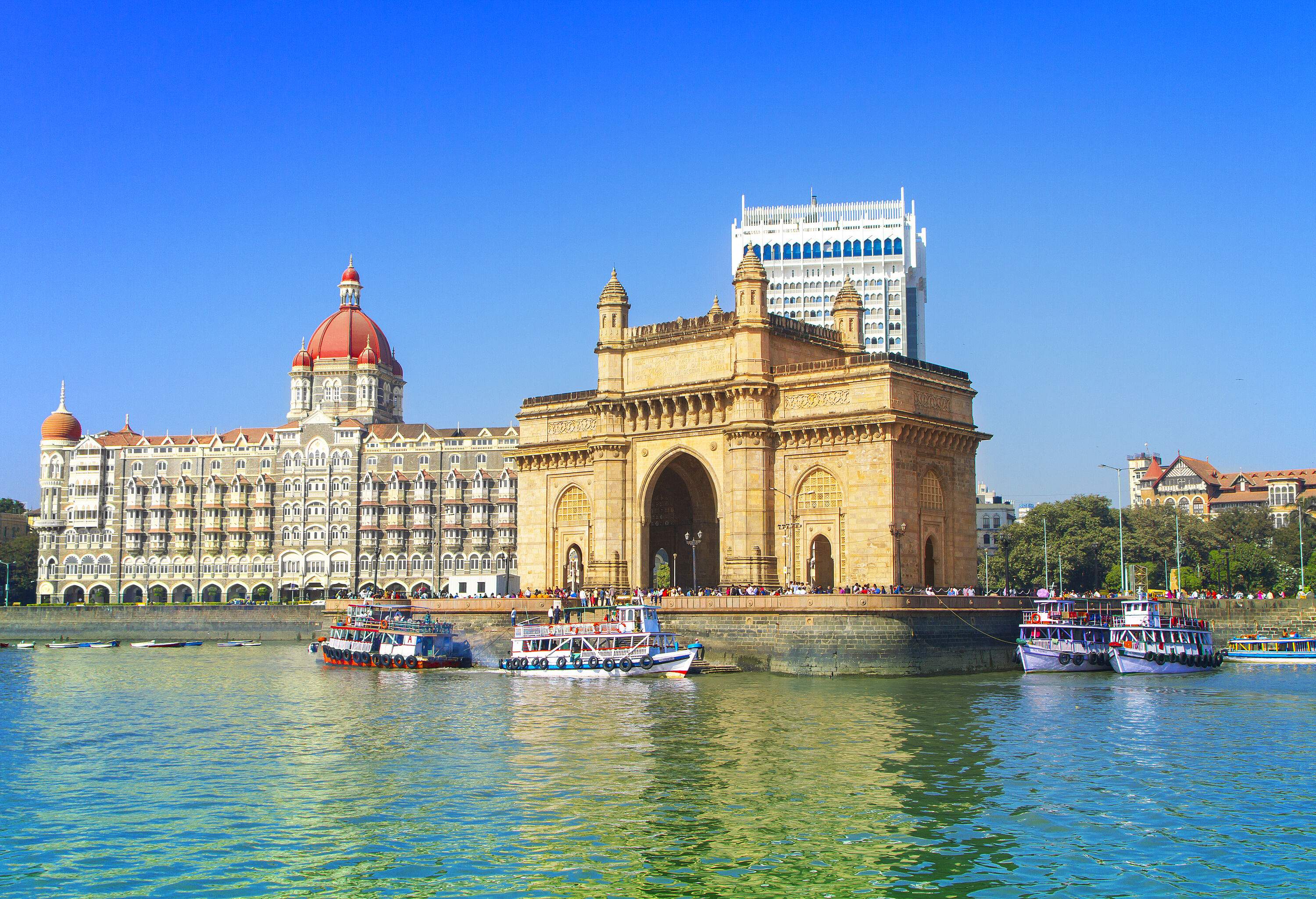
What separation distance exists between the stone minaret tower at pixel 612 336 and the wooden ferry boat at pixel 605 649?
12.9 metres

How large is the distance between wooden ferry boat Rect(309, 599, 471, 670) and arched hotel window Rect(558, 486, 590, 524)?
28.7 feet

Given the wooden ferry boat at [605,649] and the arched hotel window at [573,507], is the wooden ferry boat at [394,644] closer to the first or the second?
the wooden ferry boat at [605,649]

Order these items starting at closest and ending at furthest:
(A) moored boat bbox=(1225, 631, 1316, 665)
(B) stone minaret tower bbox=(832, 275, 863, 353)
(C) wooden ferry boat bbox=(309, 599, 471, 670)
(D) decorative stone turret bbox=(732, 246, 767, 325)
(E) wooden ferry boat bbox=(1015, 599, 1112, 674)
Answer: (E) wooden ferry boat bbox=(1015, 599, 1112, 674), (C) wooden ferry boat bbox=(309, 599, 471, 670), (D) decorative stone turret bbox=(732, 246, 767, 325), (B) stone minaret tower bbox=(832, 275, 863, 353), (A) moored boat bbox=(1225, 631, 1316, 665)

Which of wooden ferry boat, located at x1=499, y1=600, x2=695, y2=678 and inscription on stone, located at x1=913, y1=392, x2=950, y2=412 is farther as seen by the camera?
inscription on stone, located at x1=913, y1=392, x2=950, y2=412

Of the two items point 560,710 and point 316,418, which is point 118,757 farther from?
point 316,418

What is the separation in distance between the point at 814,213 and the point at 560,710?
99.3 meters

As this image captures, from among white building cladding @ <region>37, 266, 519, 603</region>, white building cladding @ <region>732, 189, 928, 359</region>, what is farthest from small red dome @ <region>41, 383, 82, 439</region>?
white building cladding @ <region>732, 189, 928, 359</region>

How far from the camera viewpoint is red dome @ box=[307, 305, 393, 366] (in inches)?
4712

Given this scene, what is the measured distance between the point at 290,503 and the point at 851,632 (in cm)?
7609

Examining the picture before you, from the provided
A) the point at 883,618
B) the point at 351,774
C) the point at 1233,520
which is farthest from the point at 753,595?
the point at 1233,520

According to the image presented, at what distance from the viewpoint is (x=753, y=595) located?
51.2 m

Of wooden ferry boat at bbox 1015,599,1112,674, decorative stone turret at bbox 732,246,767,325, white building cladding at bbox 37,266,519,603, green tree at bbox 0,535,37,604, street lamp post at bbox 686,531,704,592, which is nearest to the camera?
wooden ferry boat at bbox 1015,599,1112,674

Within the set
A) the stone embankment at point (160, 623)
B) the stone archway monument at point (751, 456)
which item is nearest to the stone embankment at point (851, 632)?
the stone archway monument at point (751, 456)

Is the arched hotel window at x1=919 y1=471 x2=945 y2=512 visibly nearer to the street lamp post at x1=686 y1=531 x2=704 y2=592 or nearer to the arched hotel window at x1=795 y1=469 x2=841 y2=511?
the arched hotel window at x1=795 y1=469 x2=841 y2=511
